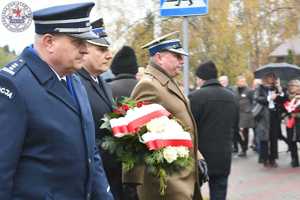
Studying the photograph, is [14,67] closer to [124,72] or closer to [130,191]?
[130,191]

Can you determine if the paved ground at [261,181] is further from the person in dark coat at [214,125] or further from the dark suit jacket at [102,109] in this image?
the dark suit jacket at [102,109]

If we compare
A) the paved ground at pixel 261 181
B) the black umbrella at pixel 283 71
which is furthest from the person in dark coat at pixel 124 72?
the black umbrella at pixel 283 71

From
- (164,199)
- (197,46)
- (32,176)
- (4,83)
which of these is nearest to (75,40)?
(4,83)

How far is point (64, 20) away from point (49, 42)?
0.13m

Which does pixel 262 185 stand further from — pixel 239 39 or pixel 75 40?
pixel 239 39

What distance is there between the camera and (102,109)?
449cm

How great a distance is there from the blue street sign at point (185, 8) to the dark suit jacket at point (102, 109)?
173cm

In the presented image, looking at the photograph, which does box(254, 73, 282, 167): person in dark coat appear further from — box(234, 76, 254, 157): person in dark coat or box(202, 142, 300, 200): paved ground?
box(234, 76, 254, 157): person in dark coat

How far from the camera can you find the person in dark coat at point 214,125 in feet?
23.3

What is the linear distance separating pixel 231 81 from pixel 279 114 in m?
10.8

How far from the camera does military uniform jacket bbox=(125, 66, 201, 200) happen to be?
4.82 metres

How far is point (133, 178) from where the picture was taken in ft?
15.2

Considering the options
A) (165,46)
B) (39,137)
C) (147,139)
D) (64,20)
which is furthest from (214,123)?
(39,137)

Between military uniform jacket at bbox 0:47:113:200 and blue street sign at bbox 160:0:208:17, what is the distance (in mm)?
3174
